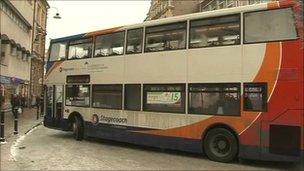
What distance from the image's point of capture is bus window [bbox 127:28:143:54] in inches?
615

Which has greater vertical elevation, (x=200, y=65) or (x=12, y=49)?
(x=12, y=49)

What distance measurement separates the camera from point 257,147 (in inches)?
484

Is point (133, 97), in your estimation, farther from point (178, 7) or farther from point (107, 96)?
point (178, 7)

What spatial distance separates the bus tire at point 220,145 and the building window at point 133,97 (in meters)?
2.99

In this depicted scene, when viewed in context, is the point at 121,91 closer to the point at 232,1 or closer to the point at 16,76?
the point at 16,76

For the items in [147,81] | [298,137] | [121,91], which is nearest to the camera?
[298,137]

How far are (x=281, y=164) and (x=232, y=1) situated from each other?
3964cm

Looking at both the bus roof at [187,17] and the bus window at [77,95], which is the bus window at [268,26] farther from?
the bus window at [77,95]

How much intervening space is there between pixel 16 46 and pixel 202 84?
3520 centimetres

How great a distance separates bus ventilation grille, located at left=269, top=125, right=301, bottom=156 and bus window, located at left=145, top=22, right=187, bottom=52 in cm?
374

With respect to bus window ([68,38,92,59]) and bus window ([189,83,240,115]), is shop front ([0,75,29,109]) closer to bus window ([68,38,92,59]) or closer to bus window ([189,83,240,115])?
bus window ([68,38,92,59])

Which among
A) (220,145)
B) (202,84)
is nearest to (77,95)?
(202,84)

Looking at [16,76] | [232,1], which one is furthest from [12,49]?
[232,1]

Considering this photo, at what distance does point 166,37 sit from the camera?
48.5 ft
